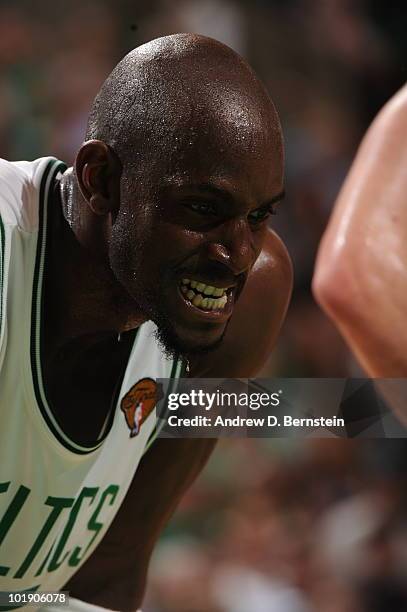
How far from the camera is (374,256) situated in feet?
2.89

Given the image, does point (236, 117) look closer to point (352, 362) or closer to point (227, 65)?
point (227, 65)

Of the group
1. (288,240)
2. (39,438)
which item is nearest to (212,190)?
(39,438)

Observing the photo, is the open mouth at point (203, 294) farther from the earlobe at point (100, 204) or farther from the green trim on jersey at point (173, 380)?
the green trim on jersey at point (173, 380)

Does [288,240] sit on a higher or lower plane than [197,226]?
higher

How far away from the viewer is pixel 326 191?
6.68ft

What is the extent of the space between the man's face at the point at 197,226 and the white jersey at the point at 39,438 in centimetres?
8

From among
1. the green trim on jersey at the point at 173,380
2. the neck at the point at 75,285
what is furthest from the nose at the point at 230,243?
the green trim on jersey at the point at 173,380

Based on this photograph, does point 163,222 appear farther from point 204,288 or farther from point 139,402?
point 139,402

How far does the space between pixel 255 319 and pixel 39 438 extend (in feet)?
0.89

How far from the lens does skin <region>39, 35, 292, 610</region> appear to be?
2.56 ft

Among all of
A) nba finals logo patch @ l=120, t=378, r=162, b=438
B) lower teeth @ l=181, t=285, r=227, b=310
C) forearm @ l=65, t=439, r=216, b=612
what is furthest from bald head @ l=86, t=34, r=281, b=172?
forearm @ l=65, t=439, r=216, b=612

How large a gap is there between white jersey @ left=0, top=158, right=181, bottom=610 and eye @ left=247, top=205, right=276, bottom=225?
0.17m

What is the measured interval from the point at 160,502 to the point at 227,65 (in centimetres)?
54

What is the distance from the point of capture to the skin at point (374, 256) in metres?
0.86
